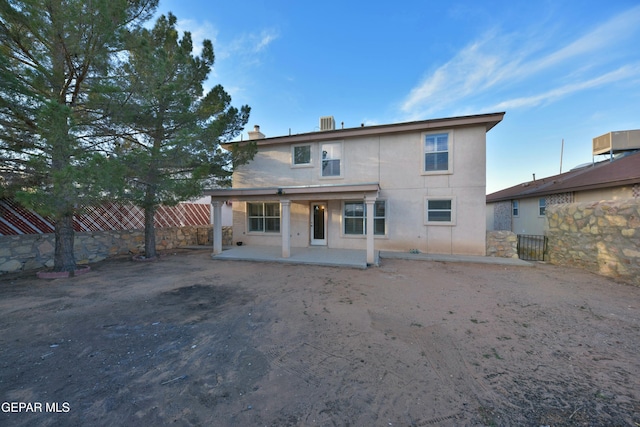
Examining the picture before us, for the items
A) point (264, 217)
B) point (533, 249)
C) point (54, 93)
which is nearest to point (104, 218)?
point (54, 93)

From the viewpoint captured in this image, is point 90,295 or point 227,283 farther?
point 227,283

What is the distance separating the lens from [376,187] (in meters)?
7.71

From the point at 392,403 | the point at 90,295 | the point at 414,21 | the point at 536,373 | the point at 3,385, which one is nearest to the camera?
the point at 392,403

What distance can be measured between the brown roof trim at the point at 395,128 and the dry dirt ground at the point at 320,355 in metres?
6.06

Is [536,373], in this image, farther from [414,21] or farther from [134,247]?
[134,247]

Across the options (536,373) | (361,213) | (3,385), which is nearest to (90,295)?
(3,385)

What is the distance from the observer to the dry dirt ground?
2131mm

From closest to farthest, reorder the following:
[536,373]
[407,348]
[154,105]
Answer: [536,373] → [407,348] → [154,105]

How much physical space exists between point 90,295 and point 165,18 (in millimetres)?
9662

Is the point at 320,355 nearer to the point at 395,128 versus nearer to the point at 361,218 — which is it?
the point at 361,218

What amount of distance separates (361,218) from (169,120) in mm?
8045

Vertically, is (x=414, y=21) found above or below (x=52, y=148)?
above

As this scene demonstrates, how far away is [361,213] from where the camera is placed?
1041 cm

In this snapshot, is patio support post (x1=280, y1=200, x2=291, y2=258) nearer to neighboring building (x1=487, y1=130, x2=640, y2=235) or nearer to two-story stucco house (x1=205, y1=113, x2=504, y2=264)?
two-story stucco house (x1=205, y1=113, x2=504, y2=264)
